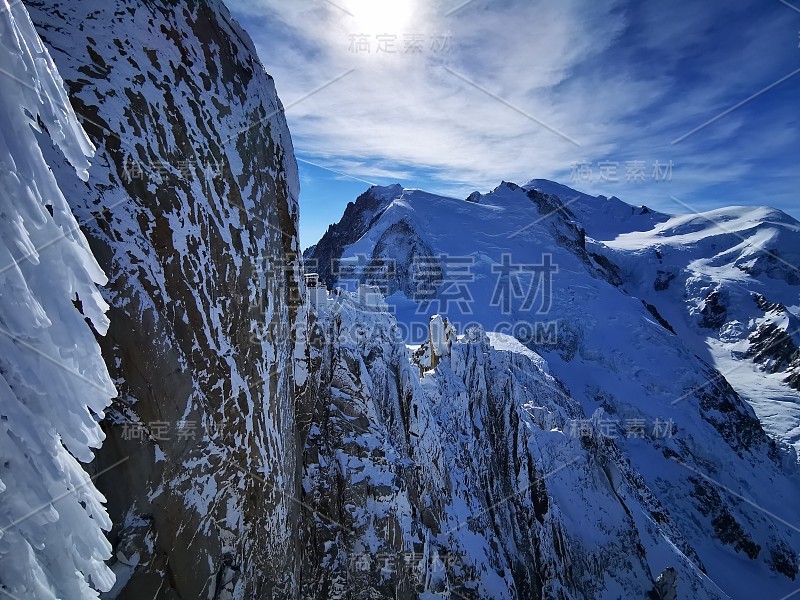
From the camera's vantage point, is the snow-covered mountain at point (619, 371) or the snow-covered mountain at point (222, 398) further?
the snow-covered mountain at point (619, 371)

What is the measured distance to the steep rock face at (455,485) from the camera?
10375 millimetres

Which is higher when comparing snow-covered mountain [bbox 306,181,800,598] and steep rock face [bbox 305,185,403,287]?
steep rock face [bbox 305,185,403,287]

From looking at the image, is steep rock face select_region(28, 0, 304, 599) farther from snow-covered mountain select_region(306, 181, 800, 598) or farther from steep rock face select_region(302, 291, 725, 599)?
snow-covered mountain select_region(306, 181, 800, 598)

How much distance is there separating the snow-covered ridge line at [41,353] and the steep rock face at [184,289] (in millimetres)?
3396

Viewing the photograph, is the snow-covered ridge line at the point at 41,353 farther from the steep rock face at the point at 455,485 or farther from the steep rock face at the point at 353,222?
the steep rock face at the point at 353,222

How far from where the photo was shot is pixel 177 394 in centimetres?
608

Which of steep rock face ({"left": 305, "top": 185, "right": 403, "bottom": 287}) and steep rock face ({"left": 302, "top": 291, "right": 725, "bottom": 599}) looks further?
steep rock face ({"left": 305, "top": 185, "right": 403, "bottom": 287})

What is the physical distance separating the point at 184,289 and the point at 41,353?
4618 mm

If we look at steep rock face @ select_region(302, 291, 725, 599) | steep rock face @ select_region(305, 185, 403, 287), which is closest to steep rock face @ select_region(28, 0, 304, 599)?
steep rock face @ select_region(302, 291, 725, 599)

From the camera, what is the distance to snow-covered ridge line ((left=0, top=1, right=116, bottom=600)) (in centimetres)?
193

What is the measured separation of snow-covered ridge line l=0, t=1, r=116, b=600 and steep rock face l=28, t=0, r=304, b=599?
3396mm

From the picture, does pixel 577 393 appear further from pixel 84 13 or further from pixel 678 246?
pixel 678 246

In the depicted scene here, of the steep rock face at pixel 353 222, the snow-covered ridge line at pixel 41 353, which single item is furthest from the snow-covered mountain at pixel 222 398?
the steep rock face at pixel 353 222

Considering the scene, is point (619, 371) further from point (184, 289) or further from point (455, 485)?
point (184, 289)
